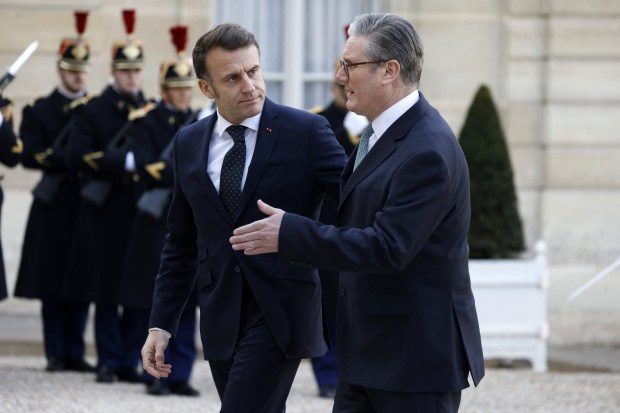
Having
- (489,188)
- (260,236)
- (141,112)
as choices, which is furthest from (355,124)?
(260,236)

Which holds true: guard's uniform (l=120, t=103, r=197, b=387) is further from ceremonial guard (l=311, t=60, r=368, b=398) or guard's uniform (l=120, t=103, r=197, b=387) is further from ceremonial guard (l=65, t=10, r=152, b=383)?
ceremonial guard (l=311, t=60, r=368, b=398)

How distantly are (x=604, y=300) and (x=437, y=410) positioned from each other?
8.79m

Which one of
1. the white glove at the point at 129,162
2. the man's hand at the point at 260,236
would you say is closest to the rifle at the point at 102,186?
the white glove at the point at 129,162

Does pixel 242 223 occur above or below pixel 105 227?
above

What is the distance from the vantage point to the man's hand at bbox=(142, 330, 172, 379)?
4.73 meters

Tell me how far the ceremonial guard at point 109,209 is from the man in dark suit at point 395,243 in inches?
196

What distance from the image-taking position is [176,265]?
4.86 meters

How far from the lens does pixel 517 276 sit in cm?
1015

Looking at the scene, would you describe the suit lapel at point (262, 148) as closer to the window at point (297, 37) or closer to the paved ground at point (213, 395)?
the paved ground at point (213, 395)

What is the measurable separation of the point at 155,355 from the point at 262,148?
28.9 inches

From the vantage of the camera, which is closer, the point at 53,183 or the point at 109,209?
the point at 109,209

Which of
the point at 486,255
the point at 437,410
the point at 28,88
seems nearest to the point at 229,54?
the point at 437,410

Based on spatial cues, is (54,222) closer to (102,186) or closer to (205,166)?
(102,186)

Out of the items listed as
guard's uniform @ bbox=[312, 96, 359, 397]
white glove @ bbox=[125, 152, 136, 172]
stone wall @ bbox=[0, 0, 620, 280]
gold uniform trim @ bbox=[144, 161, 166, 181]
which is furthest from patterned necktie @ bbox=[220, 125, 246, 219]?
stone wall @ bbox=[0, 0, 620, 280]
